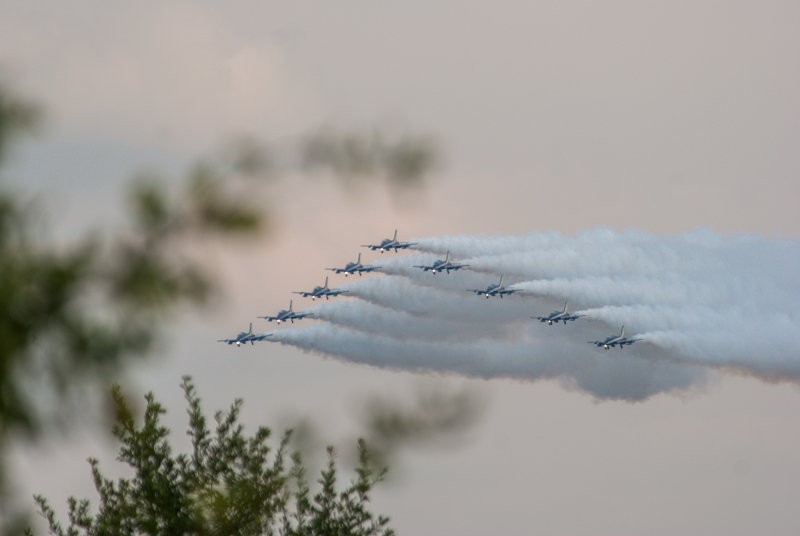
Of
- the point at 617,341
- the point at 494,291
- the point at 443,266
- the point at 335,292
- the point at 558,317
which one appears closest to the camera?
the point at 617,341

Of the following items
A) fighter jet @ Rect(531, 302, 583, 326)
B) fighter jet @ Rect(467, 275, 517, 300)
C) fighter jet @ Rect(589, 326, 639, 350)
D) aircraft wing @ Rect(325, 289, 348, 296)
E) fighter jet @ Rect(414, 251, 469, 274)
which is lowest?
fighter jet @ Rect(589, 326, 639, 350)

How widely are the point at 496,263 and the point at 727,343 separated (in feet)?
52.7

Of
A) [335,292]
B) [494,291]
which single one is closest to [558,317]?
[494,291]

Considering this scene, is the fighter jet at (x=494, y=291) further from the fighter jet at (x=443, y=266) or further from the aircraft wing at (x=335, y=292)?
the aircraft wing at (x=335, y=292)

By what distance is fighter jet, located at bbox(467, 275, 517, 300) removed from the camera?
390 ft

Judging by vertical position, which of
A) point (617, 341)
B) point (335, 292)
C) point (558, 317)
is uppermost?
point (335, 292)

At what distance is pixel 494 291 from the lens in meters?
120

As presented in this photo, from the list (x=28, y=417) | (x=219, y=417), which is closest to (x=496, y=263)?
(x=219, y=417)

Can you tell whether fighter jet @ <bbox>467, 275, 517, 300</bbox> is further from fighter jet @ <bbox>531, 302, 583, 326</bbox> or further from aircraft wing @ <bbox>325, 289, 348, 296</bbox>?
aircraft wing @ <bbox>325, 289, 348, 296</bbox>

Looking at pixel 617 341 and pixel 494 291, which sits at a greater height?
pixel 494 291

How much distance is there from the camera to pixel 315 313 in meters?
124

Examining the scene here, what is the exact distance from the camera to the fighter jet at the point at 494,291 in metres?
119

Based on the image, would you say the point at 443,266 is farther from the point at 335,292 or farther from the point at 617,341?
the point at 617,341

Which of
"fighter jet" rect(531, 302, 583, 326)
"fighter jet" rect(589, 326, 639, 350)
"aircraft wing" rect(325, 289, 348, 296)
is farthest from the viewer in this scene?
"aircraft wing" rect(325, 289, 348, 296)
